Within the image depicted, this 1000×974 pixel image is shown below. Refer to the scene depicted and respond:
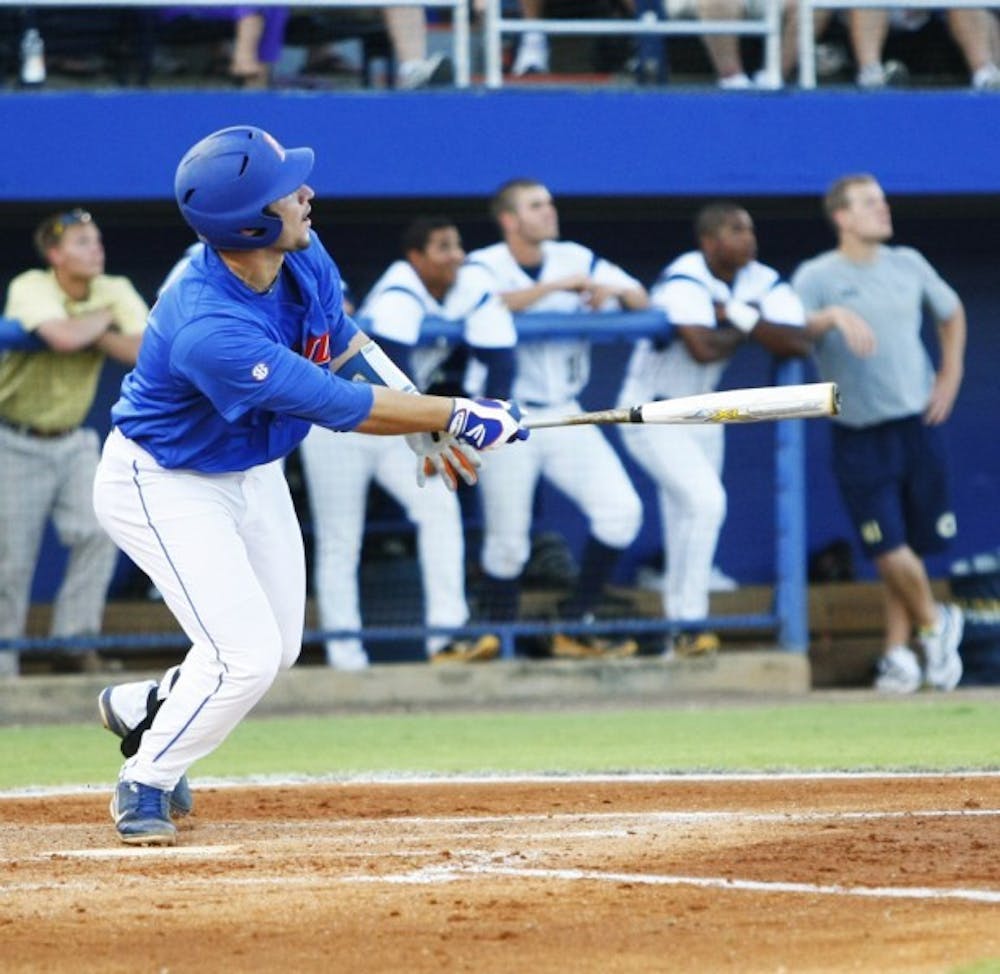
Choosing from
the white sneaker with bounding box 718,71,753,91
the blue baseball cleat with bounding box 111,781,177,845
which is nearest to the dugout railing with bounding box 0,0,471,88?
the white sneaker with bounding box 718,71,753,91

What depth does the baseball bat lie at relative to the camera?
6500mm

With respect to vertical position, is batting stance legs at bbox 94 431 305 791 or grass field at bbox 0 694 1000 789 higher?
batting stance legs at bbox 94 431 305 791

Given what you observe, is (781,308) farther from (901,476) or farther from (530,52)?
(530,52)

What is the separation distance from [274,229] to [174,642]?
489 cm

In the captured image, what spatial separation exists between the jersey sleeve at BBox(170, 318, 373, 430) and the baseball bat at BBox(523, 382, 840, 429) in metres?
0.72

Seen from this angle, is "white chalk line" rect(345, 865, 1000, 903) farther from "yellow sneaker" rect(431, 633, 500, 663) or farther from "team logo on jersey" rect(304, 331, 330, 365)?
"yellow sneaker" rect(431, 633, 500, 663)


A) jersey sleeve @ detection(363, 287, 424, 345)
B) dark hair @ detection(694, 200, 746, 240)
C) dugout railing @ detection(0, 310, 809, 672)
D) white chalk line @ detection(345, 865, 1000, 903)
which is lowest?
white chalk line @ detection(345, 865, 1000, 903)

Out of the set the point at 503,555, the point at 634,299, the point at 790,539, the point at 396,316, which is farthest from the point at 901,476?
the point at 396,316

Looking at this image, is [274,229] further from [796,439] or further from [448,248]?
[796,439]

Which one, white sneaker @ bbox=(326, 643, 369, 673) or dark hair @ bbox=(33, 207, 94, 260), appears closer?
dark hair @ bbox=(33, 207, 94, 260)

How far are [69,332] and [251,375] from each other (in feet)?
15.2

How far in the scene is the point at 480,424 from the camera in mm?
6031

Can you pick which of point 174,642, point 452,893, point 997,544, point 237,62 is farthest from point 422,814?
point 997,544

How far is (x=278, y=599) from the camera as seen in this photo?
6430 millimetres
